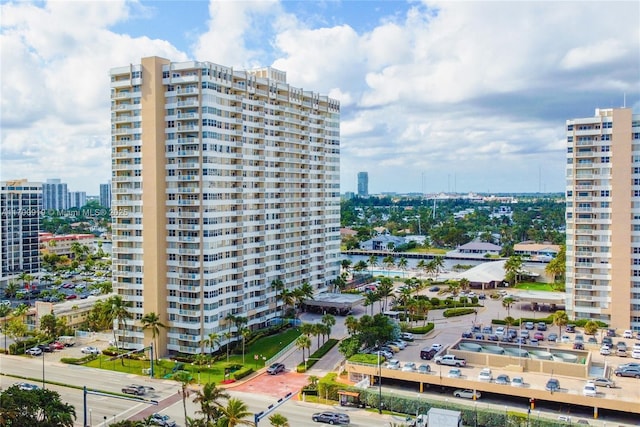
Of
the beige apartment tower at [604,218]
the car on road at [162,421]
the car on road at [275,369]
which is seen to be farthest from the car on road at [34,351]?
the beige apartment tower at [604,218]

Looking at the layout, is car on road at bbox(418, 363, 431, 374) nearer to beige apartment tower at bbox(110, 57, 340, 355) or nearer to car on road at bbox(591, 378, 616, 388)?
car on road at bbox(591, 378, 616, 388)

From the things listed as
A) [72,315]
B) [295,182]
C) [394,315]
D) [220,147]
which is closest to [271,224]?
[295,182]

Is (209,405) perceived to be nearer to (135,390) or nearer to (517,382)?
(135,390)

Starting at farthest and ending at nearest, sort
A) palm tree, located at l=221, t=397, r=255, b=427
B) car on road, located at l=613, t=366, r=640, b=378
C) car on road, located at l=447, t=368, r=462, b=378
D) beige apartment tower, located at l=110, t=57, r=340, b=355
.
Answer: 1. beige apartment tower, located at l=110, t=57, r=340, b=355
2. car on road, located at l=613, t=366, r=640, b=378
3. car on road, located at l=447, t=368, r=462, b=378
4. palm tree, located at l=221, t=397, r=255, b=427

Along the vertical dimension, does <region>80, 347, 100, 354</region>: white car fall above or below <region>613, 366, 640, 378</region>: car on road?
below

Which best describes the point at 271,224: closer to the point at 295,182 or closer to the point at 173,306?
the point at 295,182

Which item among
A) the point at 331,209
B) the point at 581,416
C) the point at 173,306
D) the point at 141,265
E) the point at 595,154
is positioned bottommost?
the point at 581,416

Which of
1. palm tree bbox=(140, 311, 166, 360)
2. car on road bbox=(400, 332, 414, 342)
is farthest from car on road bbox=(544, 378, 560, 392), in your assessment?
palm tree bbox=(140, 311, 166, 360)
